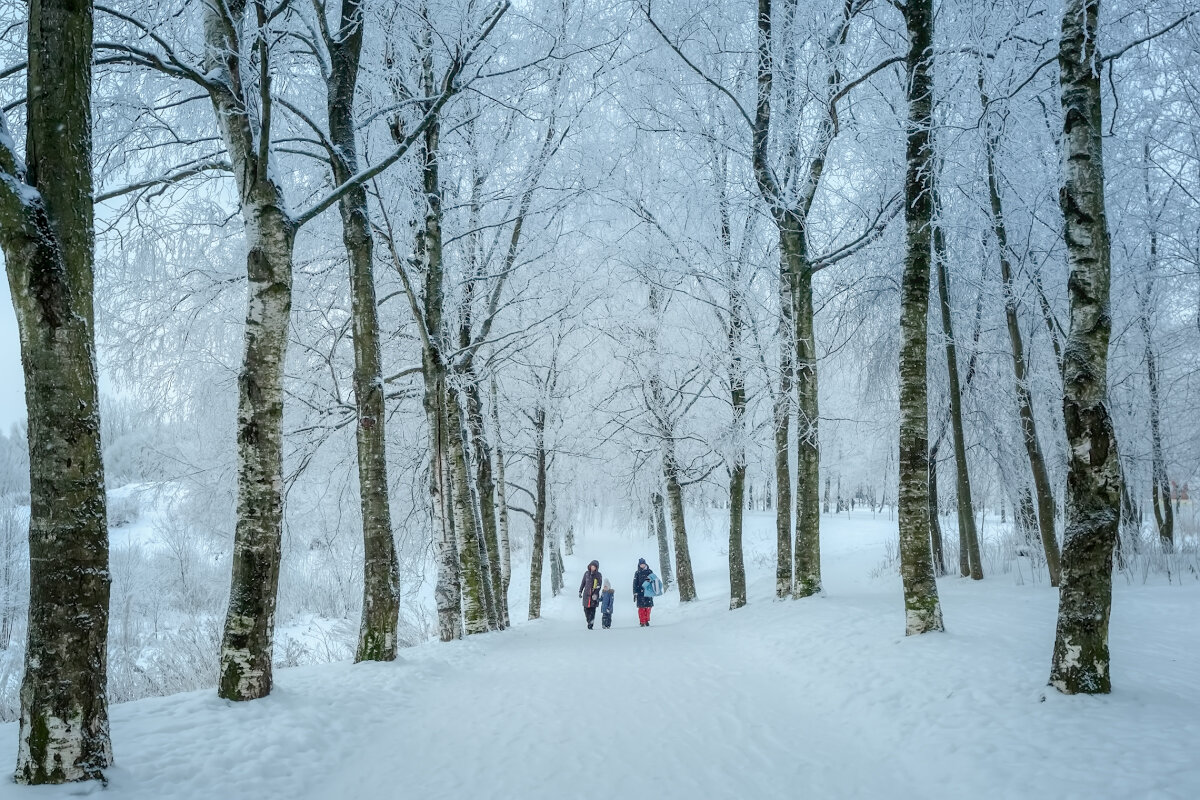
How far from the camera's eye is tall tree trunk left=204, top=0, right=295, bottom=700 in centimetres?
509

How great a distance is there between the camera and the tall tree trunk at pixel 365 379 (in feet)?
23.9

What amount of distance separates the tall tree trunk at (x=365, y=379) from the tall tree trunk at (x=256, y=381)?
1519 mm

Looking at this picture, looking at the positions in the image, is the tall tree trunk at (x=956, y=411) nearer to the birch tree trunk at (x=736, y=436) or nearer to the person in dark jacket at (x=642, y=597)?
the birch tree trunk at (x=736, y=436)

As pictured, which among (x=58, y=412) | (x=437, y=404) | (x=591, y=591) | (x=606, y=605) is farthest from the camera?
(x=606, y=605)

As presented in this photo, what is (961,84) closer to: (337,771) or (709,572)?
(337,771)

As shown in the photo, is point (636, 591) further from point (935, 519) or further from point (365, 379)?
point (365, 379)

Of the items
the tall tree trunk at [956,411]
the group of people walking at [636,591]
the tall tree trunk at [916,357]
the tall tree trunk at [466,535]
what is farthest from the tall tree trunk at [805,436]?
the tall tree trunk at [466,535]

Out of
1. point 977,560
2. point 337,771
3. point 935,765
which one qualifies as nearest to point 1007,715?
point 935,765

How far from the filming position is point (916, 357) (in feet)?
23.3

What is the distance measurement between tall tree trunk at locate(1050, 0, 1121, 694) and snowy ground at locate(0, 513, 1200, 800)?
40 centimetres

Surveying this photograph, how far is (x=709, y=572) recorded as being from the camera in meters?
26.8

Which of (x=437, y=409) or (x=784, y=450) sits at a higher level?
(x=437, y=409)

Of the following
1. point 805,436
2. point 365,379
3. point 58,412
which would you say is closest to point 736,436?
point 805,436

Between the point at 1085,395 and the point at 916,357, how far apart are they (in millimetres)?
2740
